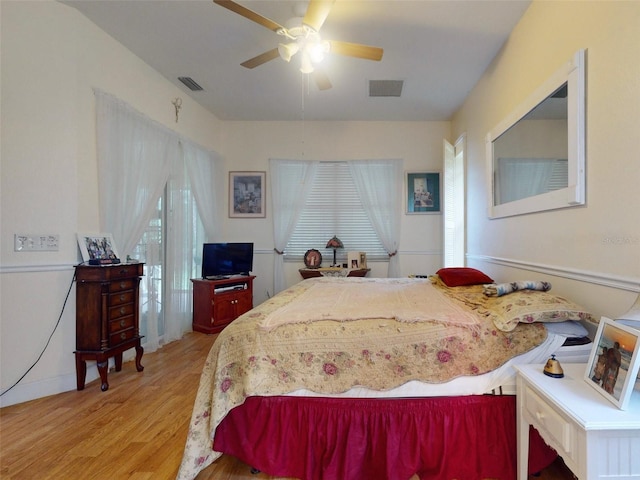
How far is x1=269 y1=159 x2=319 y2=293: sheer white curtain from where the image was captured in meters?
4.58

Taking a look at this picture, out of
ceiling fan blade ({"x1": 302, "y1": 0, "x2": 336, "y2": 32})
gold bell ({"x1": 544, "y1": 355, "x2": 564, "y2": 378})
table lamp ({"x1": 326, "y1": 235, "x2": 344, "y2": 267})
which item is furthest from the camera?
table lamp ({"x1": 326, "y1": 235, "x2": 344, "y2": 267})

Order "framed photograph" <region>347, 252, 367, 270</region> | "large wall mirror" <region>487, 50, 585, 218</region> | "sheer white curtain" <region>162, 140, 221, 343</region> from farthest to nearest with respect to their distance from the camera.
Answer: "framed photograph" <region>347, 252, 367, 270</region> < "sheer white curtain" <region>162, 140, 221, 343</region> < "large wall mirror" <region>487, 50, 585, 218</region>

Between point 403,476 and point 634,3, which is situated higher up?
point 634,3

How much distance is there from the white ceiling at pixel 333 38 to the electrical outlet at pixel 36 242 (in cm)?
177

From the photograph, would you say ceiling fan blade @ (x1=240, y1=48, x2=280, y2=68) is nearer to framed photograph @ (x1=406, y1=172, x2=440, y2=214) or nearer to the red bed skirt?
the red bed skirt

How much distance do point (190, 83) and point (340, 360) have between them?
349 cm

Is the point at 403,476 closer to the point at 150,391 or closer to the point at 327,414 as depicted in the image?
the point at 327,414

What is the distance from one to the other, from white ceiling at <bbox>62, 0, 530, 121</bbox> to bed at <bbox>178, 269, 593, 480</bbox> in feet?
7.43

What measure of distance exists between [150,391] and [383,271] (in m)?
3.20

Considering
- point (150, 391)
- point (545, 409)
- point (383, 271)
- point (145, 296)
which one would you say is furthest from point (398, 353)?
point (383, 271)

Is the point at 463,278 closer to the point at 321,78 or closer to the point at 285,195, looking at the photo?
the point at 321,78

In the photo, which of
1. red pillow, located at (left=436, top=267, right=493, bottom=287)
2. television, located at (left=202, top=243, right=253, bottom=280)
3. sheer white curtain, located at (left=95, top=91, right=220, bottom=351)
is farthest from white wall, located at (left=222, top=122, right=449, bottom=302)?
red pillow, located at (left=436, top=267, right=493, bottom=287)

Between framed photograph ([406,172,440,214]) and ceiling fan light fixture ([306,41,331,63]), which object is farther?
framed photograph ([406,172,440,214])

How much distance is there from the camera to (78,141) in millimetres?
2477
